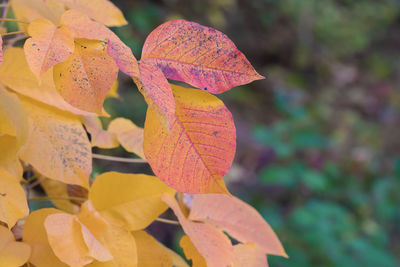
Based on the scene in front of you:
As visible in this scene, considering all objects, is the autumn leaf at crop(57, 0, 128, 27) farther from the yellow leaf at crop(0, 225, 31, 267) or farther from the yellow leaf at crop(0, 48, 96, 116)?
the yellow leaf at crop(0, 225, 31, 267)

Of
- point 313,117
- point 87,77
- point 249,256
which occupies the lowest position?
point 313,117

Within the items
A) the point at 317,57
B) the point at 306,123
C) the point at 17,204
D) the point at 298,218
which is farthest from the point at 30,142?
the point at 317,57

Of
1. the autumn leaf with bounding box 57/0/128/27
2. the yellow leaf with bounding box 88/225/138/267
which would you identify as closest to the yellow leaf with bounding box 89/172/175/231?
the yellow leaf with bounding box 88/225/138/267

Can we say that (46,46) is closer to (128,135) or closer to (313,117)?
(128,135)

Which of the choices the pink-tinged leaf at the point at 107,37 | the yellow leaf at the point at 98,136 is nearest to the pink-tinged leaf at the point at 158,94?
the pink-tinged leaf at the point at 107,37

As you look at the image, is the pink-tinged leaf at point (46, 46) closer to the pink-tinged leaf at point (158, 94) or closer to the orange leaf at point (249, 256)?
the pink-tinged leaf at point (158, 94)

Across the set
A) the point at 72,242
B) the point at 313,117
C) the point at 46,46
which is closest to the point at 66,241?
the point at 72,242
